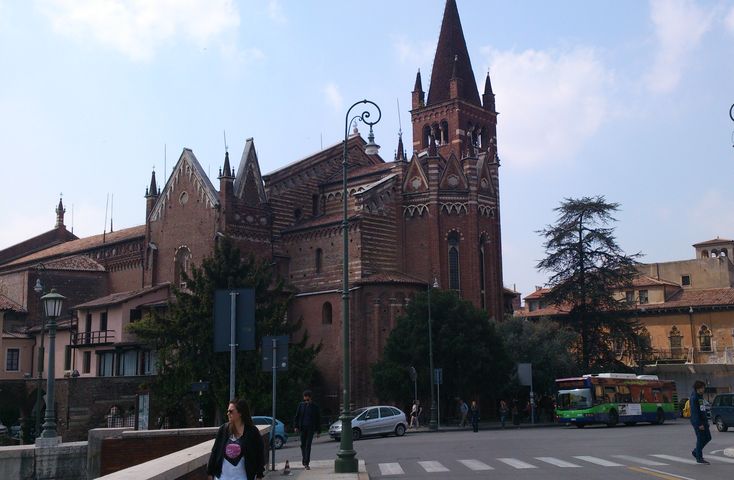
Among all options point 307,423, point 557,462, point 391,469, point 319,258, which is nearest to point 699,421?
point 557,462

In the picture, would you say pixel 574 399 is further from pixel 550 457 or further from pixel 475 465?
pixel 475 465

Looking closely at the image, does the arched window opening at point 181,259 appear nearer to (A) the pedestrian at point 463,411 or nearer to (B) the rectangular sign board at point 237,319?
(A) the pedestrian at point 463,411

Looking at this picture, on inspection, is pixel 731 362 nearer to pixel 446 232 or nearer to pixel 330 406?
pixel 446 232

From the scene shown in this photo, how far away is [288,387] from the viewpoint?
130 feet

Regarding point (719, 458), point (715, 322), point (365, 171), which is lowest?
point (719, 458)

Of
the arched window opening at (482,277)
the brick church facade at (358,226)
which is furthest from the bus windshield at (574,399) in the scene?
the arched window opening at (482,277)

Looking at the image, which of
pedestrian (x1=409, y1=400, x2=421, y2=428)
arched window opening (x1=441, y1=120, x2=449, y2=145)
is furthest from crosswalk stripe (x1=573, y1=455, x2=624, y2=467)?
arched window opening (x1=441, y1=120, x2=449, y2=145)

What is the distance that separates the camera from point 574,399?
3819cm

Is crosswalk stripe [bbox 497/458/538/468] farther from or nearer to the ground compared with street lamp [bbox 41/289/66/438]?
nearer to the ground

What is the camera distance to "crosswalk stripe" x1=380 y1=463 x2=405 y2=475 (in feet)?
60.5

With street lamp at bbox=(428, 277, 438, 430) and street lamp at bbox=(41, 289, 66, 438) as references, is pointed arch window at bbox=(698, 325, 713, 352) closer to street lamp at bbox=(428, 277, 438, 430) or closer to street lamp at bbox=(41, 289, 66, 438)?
street lamp at bbox=(428, 277, 438, 430)

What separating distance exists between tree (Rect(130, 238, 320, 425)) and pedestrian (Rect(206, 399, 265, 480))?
2958 centimetres

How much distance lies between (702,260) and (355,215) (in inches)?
1726

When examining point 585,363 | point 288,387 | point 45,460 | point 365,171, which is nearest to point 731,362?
point 585,363
